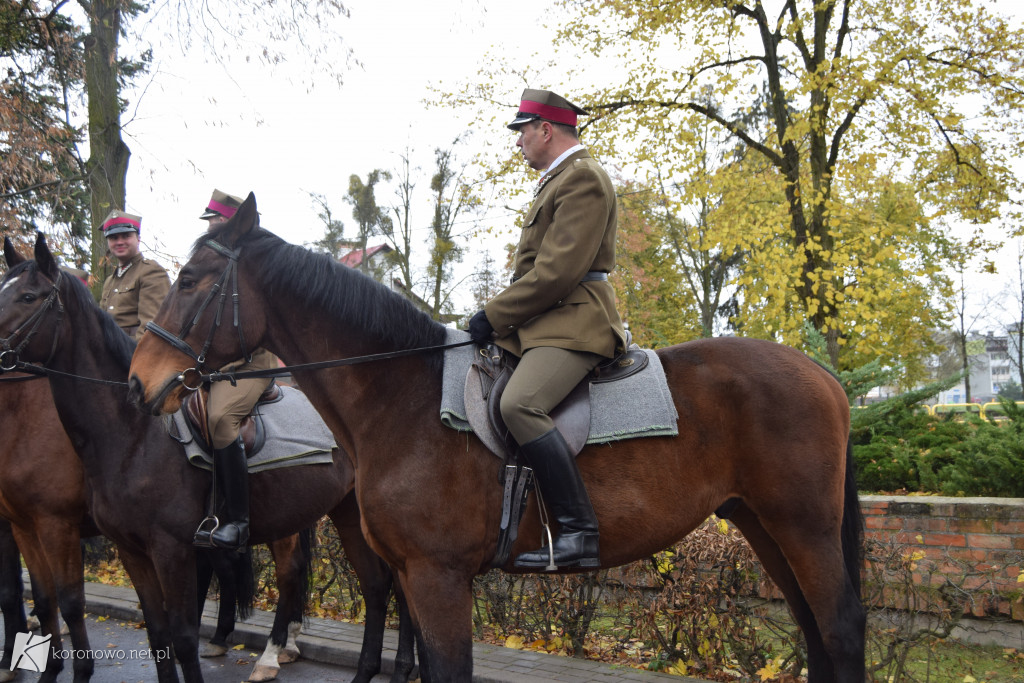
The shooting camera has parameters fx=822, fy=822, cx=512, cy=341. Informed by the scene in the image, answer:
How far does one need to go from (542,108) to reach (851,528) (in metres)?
2.63

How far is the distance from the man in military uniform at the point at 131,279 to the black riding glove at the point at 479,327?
3.35 m

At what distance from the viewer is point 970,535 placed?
6.26m

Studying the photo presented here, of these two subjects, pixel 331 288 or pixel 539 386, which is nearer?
pixel 539 386

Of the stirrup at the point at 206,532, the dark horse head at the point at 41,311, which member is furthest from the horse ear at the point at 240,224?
the stirrup at the point at 206,532

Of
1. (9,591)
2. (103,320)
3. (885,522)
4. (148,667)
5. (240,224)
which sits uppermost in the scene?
(240,224)

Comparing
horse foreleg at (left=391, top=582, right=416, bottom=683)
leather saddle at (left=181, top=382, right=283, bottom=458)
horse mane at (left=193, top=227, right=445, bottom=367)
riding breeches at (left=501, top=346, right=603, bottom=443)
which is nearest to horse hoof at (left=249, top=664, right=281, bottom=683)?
horse foreleg at (left=391, top=582, right=416, bottom=683)

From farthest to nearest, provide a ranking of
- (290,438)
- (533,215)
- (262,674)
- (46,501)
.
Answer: (262,674) < (290,438) < (46,501) < (533,215)

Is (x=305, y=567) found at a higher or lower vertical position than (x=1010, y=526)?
lower

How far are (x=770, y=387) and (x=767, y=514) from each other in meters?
0.62

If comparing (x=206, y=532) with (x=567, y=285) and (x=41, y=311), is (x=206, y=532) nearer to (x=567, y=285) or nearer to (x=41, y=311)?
(x=41, y=311)

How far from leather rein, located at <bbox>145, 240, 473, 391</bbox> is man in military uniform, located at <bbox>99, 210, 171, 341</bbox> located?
269 cm

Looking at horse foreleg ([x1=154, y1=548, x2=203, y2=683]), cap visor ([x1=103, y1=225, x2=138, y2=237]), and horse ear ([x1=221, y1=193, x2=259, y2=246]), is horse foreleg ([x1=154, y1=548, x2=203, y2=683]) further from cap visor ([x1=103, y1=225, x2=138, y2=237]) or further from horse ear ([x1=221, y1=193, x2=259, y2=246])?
cap visor ([x1=103, y1=225, x2=138, y2=237])

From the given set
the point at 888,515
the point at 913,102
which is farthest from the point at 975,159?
the point at 888,515

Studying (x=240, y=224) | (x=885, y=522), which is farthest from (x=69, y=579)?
(x=885, y=522)
